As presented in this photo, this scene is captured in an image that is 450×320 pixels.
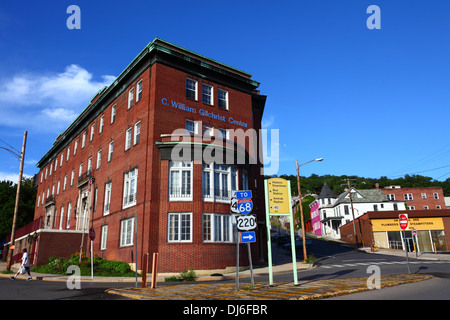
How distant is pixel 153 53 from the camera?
86.1 feet

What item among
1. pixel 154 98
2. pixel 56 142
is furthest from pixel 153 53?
pixel 56 142

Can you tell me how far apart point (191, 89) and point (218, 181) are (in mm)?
8337

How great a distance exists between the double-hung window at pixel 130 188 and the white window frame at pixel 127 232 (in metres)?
1.22

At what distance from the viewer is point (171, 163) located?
24.1 metres

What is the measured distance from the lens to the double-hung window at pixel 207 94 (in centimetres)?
2861

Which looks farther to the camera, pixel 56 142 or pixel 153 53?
pixel 56 142

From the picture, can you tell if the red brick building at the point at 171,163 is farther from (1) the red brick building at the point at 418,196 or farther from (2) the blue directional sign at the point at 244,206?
(1) the red brick building at the point at 418,196

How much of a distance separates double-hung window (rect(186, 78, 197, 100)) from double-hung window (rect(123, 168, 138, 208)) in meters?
7.37

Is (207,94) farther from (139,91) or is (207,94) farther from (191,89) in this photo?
(139,91)

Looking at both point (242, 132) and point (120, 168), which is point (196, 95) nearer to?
point (242, 132)

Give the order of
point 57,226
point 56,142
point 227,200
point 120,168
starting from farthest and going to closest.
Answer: point 56,142
point 57,226
point 120,168
point 227,200

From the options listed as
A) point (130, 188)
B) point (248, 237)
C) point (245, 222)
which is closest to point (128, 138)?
point (130, 188)
